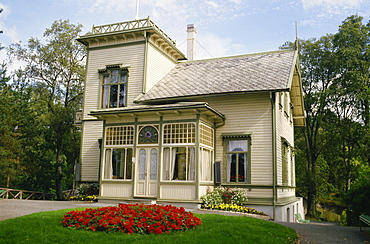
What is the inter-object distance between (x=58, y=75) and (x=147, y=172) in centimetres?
1985

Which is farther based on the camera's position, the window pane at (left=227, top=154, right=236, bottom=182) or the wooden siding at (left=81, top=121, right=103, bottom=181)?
the wooden siding at (left=81, top=121, right=103, bottom=181)

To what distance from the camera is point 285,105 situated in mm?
20688

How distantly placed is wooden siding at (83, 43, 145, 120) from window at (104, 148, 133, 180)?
377 centimetres

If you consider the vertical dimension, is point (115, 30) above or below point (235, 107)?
above

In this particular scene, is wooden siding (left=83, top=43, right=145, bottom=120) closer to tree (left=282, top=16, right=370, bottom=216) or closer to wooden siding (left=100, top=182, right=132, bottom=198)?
wooden siding (left=100, top=182, right=132, bottom=198)

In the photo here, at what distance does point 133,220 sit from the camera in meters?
8.91

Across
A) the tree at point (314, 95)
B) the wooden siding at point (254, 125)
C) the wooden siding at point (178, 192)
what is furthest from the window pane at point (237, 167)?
the tree at point (314, 95)

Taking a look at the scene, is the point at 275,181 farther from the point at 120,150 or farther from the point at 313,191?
the point at 313,191

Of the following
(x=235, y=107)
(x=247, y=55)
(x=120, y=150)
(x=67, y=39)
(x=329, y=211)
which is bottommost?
(x=329, y=211)

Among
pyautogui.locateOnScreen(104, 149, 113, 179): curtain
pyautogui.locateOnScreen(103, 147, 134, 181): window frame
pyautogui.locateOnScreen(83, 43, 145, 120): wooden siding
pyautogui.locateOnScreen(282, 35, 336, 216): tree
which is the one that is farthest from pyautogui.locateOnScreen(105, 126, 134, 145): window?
pyautogui.locateOnScreen(282, 35, 336, 216): tree

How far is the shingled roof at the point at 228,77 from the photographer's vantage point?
1706cm

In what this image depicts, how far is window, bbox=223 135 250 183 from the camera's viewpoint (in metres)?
16.7

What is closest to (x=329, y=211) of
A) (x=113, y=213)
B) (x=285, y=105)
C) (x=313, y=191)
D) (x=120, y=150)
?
(x=313, y=191)

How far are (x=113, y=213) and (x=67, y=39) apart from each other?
25873mm
